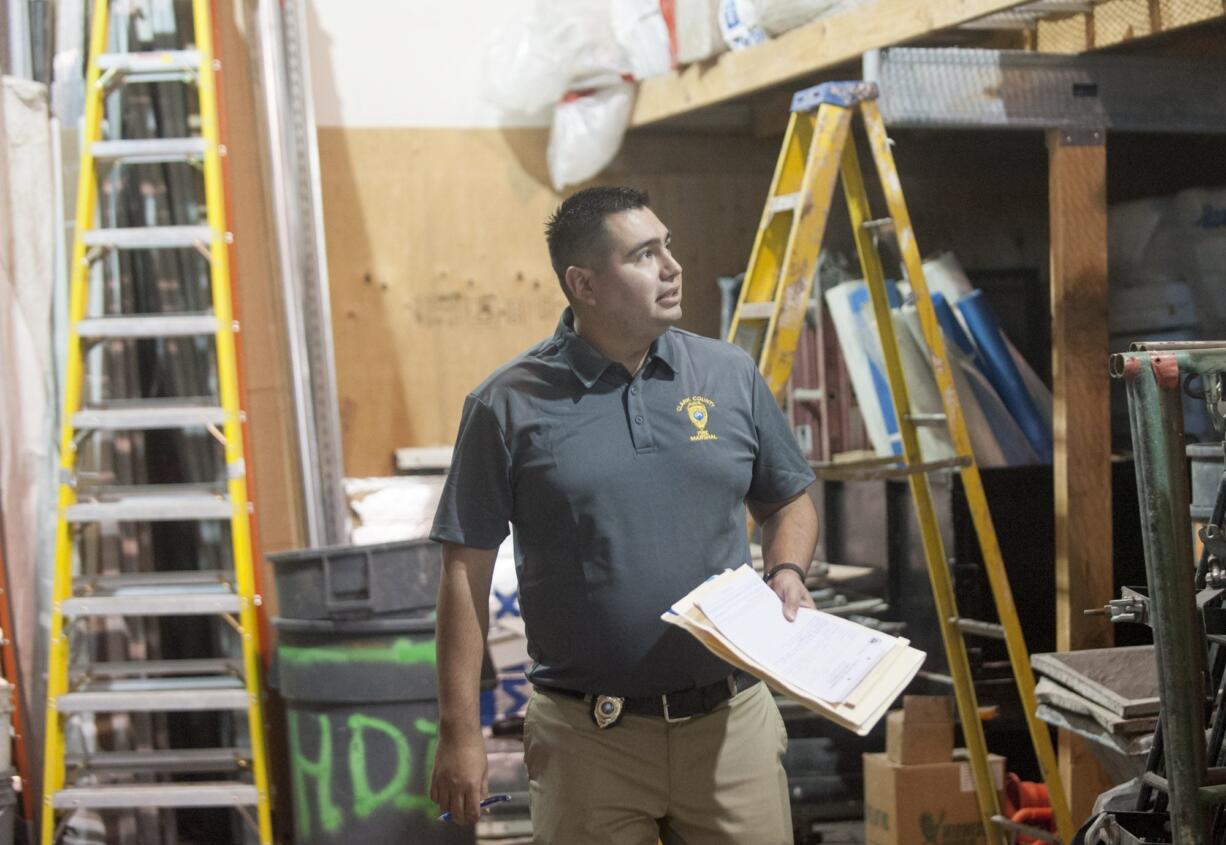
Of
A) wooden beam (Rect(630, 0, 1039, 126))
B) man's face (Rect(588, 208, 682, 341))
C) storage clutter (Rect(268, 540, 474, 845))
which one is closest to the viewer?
man's face (Rect(588, 208, 682, 341))

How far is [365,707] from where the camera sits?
4.25 meters

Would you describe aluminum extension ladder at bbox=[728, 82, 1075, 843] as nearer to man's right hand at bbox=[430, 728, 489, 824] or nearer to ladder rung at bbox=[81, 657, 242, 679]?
man's right hand at bbox=[430, 728, 489, 824]

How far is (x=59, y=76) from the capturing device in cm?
509

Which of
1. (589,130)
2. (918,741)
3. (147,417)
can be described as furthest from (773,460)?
(589,130)

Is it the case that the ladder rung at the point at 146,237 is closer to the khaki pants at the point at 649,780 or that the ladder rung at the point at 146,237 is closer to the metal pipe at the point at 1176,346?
the khaki pants at the point at 649,780

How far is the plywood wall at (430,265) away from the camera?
20.0 feet

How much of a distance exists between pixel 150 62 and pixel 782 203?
7.35 feet

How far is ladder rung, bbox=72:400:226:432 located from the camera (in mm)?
4594

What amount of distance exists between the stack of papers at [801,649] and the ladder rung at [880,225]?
1.71 meters

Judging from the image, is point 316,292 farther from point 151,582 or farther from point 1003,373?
point 1003,373

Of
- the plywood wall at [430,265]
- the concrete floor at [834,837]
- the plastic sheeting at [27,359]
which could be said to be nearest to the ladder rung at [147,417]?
the plastic sheeting at [27,359]

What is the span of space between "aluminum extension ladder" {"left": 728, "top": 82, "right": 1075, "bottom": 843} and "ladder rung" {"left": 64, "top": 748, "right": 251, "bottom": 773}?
206 centimetres

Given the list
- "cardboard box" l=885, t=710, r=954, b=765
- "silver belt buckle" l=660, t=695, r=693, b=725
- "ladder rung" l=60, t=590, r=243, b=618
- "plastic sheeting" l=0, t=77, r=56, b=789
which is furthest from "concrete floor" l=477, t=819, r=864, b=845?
"silver belt buckle" l=660, t=695, r=693, b=725

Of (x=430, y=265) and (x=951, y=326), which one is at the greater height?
(x=430, y=265)
